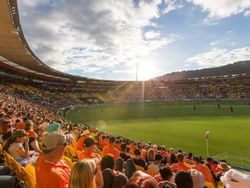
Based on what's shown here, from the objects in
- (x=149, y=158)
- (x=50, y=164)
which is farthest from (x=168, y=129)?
(x=50, y=164)

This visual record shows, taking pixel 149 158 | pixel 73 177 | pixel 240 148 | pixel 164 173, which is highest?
pixel 73 177

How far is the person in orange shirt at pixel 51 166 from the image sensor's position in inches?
138

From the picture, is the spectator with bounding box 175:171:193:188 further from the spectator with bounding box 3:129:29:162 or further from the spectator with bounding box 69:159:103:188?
the spectator with bounding box 3:129:29:162

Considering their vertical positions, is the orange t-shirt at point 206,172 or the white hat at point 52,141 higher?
the white hat at point 52,141

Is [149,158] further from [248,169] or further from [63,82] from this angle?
[63,82]

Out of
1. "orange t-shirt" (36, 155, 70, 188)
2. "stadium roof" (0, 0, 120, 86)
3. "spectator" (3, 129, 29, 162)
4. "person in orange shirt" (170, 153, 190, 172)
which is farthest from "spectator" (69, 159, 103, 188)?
"stadium roof" (0, 0, 120, 86)

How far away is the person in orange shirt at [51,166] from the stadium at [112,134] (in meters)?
0.01

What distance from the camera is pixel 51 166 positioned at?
3592 mm

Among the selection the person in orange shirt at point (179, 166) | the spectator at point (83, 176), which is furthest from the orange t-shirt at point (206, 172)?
the spectator at point (83, 176)

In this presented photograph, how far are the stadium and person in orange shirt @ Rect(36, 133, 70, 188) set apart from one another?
0.01 metres

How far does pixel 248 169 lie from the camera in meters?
13.0

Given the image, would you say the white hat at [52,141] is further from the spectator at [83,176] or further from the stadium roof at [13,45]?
the stadium roof at [13,45]

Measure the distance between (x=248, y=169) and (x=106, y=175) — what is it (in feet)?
34.9

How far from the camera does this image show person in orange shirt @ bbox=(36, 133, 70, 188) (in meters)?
3.51
